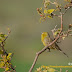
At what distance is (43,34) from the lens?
1340 mm

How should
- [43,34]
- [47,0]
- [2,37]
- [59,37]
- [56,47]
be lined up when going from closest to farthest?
[59,37] → [2,37] → [47,0] → [43,34] → [56,47]

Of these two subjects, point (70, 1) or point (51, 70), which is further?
point (70, 1)

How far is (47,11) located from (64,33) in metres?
0.18

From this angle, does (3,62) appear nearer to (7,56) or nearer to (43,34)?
(7,56)

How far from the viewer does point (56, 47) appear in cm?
159

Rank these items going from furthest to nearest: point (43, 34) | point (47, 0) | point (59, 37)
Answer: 1. point (43, 34)
2. point (47, 0)
3. point (59, 37)

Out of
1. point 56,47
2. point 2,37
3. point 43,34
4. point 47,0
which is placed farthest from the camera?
point 56,47

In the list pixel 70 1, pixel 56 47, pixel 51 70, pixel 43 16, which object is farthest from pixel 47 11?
pixel 56 47

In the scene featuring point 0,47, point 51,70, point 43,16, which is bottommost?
point 51,70

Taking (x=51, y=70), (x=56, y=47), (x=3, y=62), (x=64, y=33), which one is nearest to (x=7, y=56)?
(x=3, y=62)

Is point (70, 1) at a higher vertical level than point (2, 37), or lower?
higher

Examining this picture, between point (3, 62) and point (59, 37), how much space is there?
414 mm

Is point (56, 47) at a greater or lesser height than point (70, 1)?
lesser

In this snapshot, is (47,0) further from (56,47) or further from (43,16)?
(56,47)
